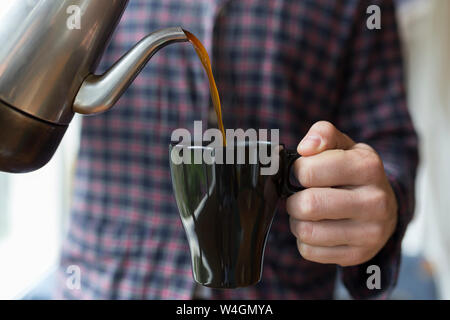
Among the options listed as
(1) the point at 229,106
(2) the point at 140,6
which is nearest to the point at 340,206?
(1) the point at 229,106

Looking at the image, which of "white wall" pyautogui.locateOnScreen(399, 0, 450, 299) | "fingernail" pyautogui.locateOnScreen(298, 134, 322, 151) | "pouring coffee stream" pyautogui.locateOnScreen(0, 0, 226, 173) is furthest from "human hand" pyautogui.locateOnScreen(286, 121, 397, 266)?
A: "white wall" pyautogui.locateOnScreen(399, 0, 450, 299)

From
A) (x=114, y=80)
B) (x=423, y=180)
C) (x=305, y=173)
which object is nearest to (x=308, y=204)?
(x=305, y=173)

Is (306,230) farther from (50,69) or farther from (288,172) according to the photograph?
(50,69)

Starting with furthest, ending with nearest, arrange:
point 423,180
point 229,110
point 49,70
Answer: point 423,180 → point 229,110 → point 49,70

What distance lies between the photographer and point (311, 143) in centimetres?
28

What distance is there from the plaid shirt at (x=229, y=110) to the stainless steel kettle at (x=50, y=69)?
0.18 meters

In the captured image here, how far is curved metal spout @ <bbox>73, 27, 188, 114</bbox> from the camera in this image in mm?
249

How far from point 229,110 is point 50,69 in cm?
23

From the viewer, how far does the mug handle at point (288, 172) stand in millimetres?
280

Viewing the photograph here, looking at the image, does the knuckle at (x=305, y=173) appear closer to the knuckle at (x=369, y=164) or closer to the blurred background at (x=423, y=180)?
the knuckle at (x=369, y=164)

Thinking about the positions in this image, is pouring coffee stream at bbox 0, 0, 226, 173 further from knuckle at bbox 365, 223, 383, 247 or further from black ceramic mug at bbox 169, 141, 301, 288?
knuckle at bbox 365, 223, 383, 247

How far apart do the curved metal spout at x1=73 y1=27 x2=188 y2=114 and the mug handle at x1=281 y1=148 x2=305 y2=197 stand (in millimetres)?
98
